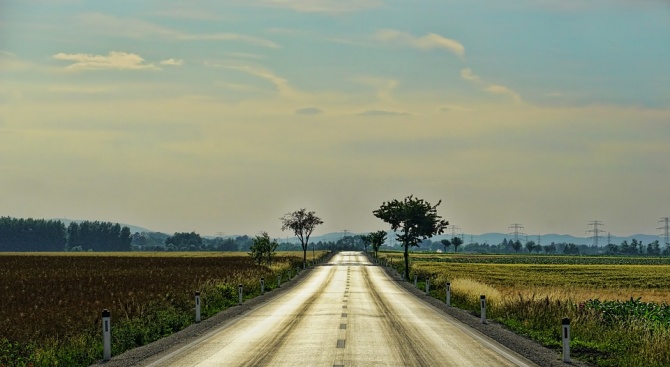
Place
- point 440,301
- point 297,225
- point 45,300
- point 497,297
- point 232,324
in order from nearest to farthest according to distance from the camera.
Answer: point 232,324
point 45,300
point 497,297
point 440,301
point 297,225

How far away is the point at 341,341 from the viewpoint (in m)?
18.6

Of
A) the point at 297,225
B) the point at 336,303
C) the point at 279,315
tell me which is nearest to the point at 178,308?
the point at 279,315

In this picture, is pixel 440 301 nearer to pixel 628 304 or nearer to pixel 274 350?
pixel 628 304

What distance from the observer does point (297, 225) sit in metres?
124

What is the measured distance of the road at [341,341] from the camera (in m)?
15.3

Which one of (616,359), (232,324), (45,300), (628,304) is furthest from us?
(45,300)

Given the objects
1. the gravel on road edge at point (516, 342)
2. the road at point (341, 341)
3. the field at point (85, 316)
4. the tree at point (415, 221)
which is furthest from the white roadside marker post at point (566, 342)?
the tree at point (415, 221)

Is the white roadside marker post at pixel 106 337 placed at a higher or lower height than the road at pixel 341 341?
higher

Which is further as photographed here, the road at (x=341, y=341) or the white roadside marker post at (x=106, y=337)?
the white roadside marker post at (x=106, y=337)

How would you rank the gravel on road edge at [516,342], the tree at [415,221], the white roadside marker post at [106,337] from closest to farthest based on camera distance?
the gravel on road edge at [516,342] → the white roadside marker post at [106,337] → the tree at [415,221]

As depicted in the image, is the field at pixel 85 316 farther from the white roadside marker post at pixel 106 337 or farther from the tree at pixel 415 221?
the tree at pixel 415 221

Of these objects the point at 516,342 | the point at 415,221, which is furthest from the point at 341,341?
the point at 415,221

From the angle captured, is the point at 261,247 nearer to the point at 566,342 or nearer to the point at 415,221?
the point at 415,221

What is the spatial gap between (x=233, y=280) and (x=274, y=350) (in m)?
28.3
